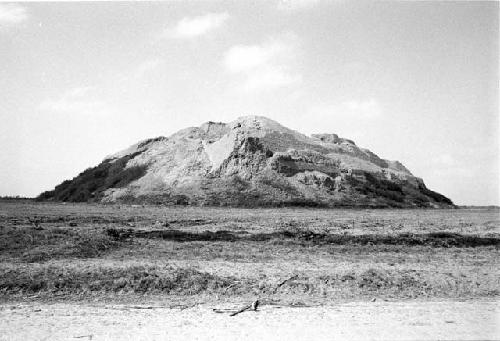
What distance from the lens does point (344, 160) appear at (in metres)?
66.8

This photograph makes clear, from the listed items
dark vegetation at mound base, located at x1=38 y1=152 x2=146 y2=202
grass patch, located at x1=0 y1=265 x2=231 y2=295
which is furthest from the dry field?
dark vegetation at mound base, located at x1=38 y1=152 x2=146 y2=202

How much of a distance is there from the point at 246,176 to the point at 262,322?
4895 centimetres

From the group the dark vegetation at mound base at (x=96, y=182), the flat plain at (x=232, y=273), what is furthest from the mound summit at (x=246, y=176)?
the flat plain at (x=232, y=273)

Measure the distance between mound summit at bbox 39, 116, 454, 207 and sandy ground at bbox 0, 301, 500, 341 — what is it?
40.8m

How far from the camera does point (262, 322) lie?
7.75 meters

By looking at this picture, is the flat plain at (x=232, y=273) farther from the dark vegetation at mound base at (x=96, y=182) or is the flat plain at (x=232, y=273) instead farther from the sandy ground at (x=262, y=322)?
the dark vegetation at mound base at (x=96, y=182)

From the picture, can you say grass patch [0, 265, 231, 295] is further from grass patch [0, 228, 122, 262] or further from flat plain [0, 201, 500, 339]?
grass patch [0, 228, 122, 262]

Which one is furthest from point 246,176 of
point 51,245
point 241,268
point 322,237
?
point 241,268

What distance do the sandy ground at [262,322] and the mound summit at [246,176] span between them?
134 feet

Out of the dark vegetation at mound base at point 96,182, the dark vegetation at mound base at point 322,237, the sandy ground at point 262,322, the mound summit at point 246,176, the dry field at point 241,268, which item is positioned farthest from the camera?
the dark vegetation at mound base at point 96,182

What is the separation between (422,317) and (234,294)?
445 cm

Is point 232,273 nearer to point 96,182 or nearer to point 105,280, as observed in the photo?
point 105,280

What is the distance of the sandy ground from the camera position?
690 centimetres

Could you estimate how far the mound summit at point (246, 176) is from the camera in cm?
5300
